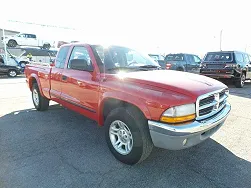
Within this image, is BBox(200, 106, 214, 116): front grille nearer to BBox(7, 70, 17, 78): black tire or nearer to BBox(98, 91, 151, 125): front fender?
BBox(98, 91, 151, 125): front fender

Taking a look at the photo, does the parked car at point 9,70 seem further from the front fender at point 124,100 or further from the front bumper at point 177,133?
the front bumper at point 177,133

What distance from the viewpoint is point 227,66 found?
9422 mm

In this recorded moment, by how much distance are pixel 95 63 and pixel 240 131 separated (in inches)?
129

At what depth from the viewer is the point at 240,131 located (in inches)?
164

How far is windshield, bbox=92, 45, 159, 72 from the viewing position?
3379 mm

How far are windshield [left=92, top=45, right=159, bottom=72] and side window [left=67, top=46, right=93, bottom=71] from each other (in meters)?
0.21

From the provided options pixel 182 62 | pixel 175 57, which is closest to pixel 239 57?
pixel 182 62

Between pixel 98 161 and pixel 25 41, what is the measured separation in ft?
92.5

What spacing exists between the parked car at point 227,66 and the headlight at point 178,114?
26.8ft

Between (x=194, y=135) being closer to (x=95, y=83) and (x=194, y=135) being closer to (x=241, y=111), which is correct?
(x=95, y=83)

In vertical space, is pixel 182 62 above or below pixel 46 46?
below

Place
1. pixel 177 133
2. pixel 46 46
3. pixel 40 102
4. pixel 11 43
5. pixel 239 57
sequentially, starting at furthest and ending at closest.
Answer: pixel 46 46 → pixel 11 43 → pixel 239 57 → pixel 40 102 → pixel 177 133

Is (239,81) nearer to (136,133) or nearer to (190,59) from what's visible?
(190,59)

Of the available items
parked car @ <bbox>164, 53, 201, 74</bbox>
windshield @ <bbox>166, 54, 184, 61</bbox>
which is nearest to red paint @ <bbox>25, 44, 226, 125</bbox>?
parked car @ <bbox>164, 53, 201, 74</bbox>
